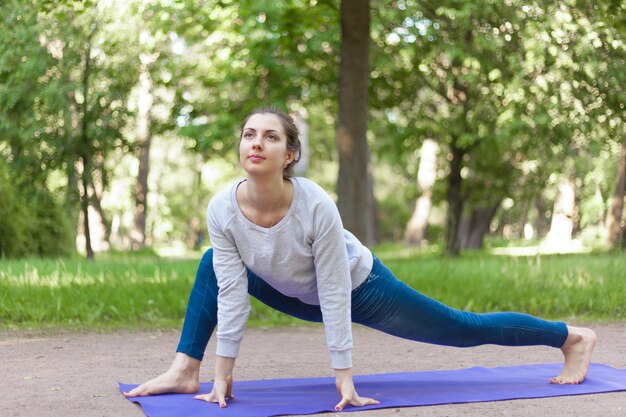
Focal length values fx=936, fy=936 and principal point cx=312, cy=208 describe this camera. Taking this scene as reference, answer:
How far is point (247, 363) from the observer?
6.40 meters

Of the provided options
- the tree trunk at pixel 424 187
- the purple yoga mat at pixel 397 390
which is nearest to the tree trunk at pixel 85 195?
the tree trunk at pixel 424 187

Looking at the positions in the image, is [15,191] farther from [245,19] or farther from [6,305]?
[6,305]

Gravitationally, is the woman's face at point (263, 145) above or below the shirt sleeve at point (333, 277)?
above

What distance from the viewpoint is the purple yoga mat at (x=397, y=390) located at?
4551 mm

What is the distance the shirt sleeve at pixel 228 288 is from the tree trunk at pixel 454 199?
42.1 ft

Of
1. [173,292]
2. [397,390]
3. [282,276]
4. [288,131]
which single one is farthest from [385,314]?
[173,292]

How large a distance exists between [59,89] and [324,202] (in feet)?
34.1

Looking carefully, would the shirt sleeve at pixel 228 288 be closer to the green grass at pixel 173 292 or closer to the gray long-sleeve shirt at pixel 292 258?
the gray long-sleeve shirt at pixel 292 258

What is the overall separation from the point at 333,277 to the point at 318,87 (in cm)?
1326

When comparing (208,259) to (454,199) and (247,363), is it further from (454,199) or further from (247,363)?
(454,199)

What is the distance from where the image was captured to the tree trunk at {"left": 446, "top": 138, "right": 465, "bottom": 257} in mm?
17312

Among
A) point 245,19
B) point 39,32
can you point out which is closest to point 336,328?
point 39,32

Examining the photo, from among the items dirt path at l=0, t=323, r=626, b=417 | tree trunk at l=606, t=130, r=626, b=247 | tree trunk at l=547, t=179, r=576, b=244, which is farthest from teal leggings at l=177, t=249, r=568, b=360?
tree trunk at l=547, t=179, r=576, b=244

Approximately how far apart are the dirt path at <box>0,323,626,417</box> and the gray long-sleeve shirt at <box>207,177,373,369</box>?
1.73 ft
